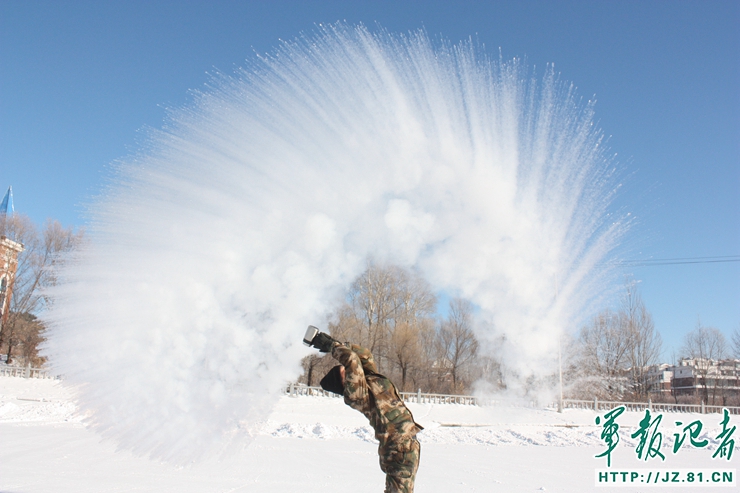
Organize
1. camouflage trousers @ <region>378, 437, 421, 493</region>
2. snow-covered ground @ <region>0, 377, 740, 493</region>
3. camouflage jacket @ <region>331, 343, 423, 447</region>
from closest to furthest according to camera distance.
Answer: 1. camouflage trousers @ <region>378, 437, 421, 493</region>
2. camouflage jacket @ <region>331, 343, 423, 447</region>
3. snow-covered ground @ <region>0, 377, 740, 493</region>

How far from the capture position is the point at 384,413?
15.7 ft

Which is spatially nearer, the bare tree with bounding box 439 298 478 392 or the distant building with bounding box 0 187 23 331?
the bare tree with bounding box 439 298 478 392

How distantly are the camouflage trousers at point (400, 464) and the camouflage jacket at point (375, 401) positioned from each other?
0.07m

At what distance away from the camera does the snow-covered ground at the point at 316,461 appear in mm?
7406

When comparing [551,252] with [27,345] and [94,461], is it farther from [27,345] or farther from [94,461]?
[27,345]

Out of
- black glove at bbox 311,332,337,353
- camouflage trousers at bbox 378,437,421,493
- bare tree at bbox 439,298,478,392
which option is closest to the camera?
camouflage trousers at bbox 378,437,421,493

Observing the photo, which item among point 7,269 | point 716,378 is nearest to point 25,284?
point 7,269

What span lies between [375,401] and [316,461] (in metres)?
6.07

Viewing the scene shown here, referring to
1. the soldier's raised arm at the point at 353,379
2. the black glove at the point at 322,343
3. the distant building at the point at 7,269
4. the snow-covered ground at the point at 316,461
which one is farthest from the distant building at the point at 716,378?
the distant building at the point at 7,269

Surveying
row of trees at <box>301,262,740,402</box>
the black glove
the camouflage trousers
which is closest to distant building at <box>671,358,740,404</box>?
row of trees at <box>301,262,740,402</box>

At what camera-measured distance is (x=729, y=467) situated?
1048 cm

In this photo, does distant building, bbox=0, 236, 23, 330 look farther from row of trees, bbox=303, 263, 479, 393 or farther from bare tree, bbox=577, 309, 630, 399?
bare tree, bbox=577, 309, 630, 399

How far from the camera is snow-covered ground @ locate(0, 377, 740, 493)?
7.41 meters

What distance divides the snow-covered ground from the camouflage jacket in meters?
3.34
